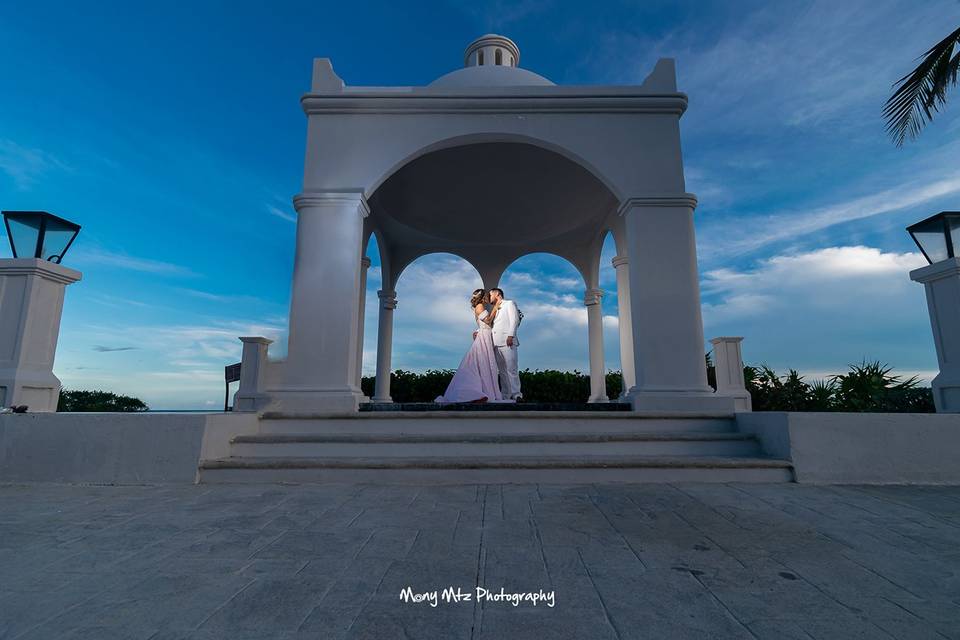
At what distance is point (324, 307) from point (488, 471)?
10.4 feet

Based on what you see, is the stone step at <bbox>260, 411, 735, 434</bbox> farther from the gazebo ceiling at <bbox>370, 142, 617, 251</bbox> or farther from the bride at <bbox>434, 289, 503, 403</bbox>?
the gazebo ceiling at <bbox>370, 142, 617, 251</bbox>

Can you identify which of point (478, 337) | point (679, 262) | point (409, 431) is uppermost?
point (679, 262)

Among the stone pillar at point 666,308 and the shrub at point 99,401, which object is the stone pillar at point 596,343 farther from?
the shrub at point 99,401

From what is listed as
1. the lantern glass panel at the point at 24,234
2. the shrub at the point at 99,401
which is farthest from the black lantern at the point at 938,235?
the shrub at the point at 99,401

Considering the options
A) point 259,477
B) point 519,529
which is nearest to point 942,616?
point 519,529

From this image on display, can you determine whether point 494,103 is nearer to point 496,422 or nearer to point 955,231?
point 496,422

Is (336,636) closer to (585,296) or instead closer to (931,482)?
(931,482)

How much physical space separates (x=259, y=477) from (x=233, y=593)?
7.63 feet

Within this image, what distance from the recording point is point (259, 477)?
3.70 metres

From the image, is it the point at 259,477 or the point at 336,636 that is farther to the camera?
the point at 259,477

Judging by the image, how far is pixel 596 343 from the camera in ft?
32.3

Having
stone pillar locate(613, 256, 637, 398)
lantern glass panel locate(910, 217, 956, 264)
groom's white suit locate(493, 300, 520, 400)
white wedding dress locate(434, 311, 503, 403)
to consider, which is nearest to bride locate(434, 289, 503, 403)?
white wedding dress locate(434, 311, 503, 403)

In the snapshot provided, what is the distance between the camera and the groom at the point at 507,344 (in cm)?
722

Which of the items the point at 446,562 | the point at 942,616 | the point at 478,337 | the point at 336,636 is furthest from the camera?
the point at 478,337
